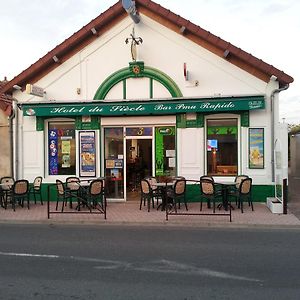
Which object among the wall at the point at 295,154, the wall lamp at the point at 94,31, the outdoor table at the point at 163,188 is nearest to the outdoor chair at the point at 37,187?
the outdoor table at the point at 163,188

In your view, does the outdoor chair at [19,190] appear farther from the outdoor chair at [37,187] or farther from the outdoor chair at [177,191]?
the outdoor chair at [177,191]

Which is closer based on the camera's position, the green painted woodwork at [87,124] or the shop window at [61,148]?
the green painted woodwork at [87,124]

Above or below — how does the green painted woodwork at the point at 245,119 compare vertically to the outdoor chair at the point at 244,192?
above

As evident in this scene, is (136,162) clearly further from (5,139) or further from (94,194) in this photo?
(5,139)

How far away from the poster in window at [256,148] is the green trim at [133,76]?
8.74 ft

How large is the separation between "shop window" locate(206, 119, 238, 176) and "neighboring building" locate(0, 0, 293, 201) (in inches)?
1.3

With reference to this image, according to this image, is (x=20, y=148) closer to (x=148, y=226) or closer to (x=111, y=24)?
(x=111, y=24)

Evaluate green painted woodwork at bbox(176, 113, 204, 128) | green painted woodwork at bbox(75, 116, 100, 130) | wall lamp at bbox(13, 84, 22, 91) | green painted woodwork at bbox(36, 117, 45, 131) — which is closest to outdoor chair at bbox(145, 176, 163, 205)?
green painted woodwork at bbox(176, 113, 204, 128)

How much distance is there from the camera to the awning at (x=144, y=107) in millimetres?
12531

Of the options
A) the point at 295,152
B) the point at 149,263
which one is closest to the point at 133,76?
the point at 149,263

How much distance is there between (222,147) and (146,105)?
2.81 metres

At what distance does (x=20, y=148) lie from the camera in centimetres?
1412

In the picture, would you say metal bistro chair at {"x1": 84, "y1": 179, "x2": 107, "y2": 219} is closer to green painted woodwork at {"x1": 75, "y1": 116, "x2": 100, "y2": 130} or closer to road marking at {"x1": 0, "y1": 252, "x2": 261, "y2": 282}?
green painted woodwork at {"x1": 75, "y1": 116, "x2": 100, "y2": 130}

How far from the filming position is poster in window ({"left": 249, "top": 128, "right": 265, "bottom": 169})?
42.1 ft
